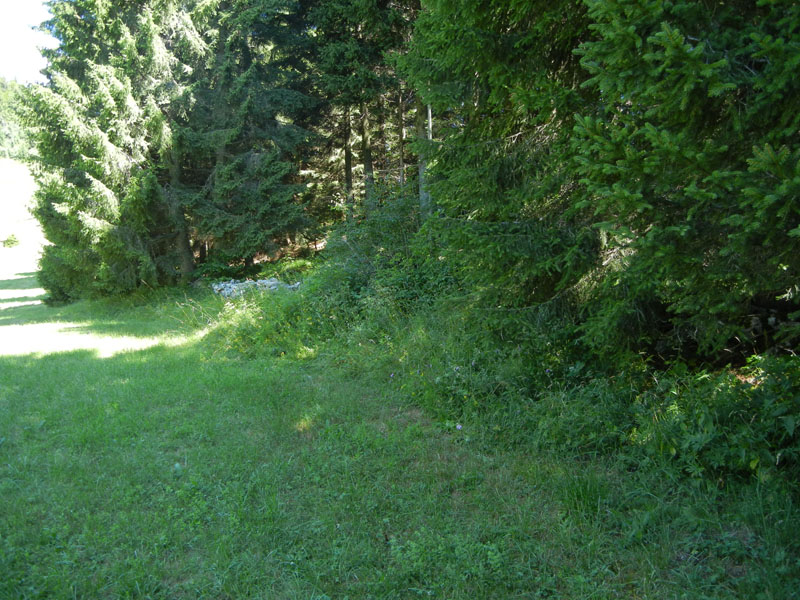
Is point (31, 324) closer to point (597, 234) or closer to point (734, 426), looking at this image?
point (597, 234)

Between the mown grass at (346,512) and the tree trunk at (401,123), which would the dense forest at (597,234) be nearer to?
the mown grass at (346,512)

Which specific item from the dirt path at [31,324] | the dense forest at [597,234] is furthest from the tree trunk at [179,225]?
the dense forest at [597,234]

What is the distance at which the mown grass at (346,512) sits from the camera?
2867 millimetres

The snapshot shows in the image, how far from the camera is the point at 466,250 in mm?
4633

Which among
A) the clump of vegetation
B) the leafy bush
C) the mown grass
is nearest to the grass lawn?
the mown grass

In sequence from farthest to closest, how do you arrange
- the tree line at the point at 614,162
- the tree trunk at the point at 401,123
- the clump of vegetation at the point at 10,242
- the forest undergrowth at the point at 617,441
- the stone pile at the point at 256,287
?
the clump of vegetation at the point at 10,242 → the tree trunk at the point at 401,123 → the stone pile at the point at 256,287 → the forest undergrowth at the point at 617,441 → the tree line at the point at 614,162

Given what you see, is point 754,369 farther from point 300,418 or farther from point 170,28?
point 170,28

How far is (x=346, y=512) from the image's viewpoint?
3.58 metres

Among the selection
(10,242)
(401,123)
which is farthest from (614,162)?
(10,242)

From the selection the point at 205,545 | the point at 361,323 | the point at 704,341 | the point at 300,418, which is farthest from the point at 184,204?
the point at 704,341

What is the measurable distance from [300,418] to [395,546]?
2.32m

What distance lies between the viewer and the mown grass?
113 inches

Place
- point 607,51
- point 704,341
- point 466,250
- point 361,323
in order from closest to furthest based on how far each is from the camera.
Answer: point 607,51 → point 704,341 → point 466,250 → point 361,323

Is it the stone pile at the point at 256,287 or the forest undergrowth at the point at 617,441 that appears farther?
the stone pile at the point at 256,287
